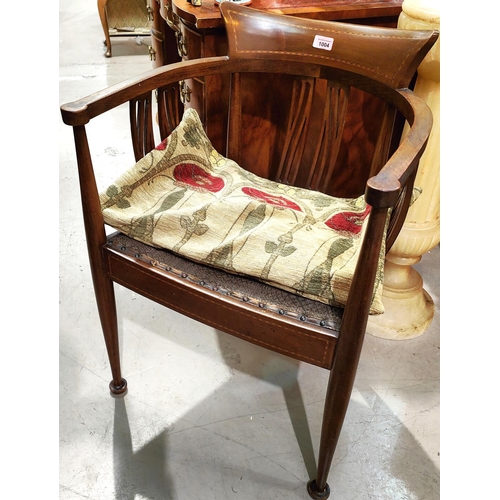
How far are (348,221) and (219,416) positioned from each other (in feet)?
1.93

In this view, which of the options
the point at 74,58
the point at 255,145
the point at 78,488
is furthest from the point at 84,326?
the point at 74,58

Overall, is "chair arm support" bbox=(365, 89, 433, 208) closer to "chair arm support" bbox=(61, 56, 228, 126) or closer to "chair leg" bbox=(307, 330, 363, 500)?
"chair leg" bbox=(307, 330, 363, 500)

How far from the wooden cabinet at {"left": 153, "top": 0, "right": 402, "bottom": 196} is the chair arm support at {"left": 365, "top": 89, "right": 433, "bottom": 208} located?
0.36 m

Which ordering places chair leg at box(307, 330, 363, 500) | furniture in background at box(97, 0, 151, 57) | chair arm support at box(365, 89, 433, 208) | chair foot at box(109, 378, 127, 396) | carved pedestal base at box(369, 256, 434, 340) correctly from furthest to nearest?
furniture in background at box(97, 0, 151, 57) → carved pedestal base at box(369, 256, 434, 340) → chair foot at box(109, 378, 127, 396) → chair leg at box(307, 330, 363, 500) → chair arm support at box(365, 89, 433, 208)

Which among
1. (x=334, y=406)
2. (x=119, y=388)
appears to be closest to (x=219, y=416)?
(x=119, y=388)

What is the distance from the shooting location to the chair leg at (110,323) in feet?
3.78

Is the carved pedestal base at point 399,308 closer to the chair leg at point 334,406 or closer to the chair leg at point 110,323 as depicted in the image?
the chair leg at point 334,406

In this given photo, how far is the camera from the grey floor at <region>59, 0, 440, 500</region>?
1159 millimetres

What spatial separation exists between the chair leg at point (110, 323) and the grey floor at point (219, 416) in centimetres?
4

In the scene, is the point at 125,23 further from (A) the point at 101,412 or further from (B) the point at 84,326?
(A) the point at 101,412

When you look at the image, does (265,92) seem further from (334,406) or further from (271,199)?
(334,406)

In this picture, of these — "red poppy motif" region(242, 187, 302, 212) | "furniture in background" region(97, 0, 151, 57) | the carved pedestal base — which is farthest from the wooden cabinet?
"furniture in background" region(97, 0, 151, 57)

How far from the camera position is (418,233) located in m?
1.41

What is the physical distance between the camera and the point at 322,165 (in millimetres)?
1281
